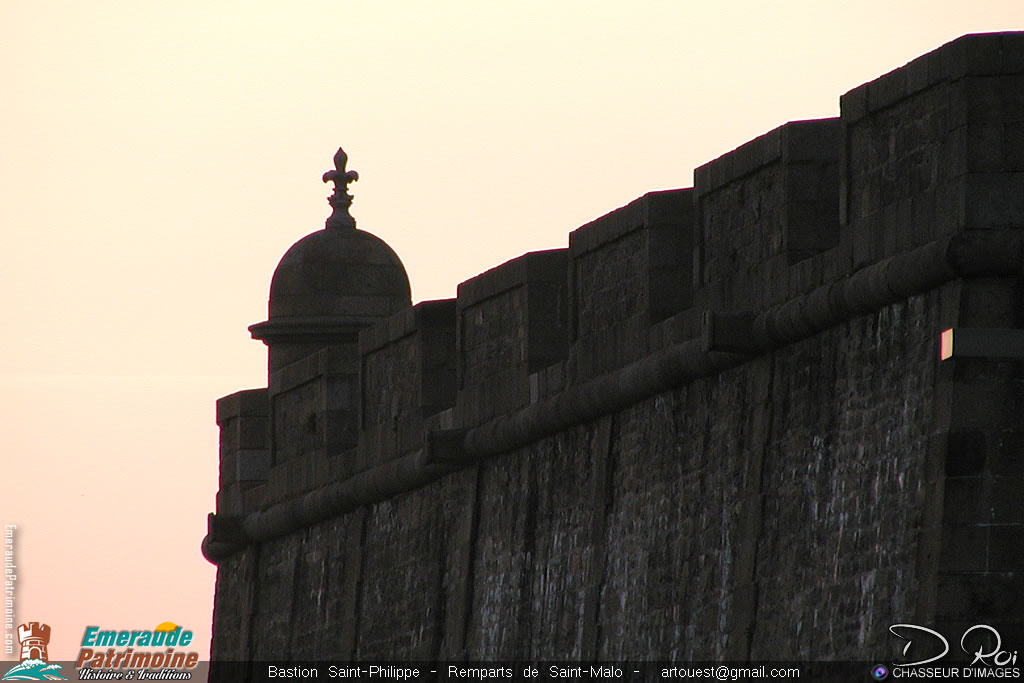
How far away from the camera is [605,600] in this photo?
22578 mm

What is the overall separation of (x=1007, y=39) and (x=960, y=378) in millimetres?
1650

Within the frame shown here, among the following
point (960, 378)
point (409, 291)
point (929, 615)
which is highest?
point (409, 291)

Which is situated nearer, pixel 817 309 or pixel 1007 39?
pixel 1007 39

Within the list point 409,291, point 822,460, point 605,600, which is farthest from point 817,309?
point 409,291

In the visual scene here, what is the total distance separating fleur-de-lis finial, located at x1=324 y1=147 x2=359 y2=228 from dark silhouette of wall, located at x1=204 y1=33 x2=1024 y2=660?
2.92m

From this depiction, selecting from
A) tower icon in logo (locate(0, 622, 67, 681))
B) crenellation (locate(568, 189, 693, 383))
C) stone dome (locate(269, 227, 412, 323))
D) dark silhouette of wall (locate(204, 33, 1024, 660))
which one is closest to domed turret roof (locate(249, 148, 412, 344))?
stone dome (locate(269, 227, 412, 323))

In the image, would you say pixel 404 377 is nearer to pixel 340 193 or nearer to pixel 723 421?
pixel 340 193

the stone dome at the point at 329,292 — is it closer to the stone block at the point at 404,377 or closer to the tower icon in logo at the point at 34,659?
the stone block at the point at 404,377

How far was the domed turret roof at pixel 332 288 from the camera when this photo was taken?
1264 inches

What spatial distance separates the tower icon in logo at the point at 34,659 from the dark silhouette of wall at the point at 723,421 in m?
6.37

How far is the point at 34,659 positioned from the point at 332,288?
6.80m

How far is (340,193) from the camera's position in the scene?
109ft

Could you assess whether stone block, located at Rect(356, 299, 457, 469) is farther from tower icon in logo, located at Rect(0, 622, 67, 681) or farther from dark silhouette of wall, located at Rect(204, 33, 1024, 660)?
tower icon in logo, located at Rect(0, 622, 67, 681)

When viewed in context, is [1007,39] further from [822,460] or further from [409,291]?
[409,291]
